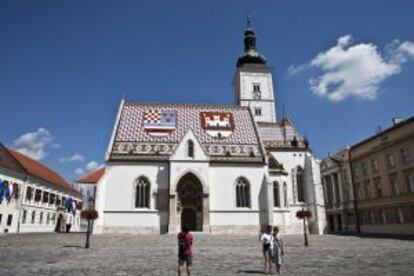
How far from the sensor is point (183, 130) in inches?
1703

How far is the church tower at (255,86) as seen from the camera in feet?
191

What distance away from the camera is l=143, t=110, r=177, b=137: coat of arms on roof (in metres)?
42.4

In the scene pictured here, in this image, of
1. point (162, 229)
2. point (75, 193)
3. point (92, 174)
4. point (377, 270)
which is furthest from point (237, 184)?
point (92, 174)

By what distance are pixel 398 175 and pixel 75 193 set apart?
5391cm

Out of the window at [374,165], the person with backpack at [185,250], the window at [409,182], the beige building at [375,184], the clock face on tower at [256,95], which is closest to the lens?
the person with backpack at [185,250]

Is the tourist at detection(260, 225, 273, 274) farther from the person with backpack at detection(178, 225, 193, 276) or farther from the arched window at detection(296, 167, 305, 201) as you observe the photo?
the arched window at detection(296, 167, 305, 201)

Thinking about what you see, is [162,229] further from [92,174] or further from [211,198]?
[92,174]

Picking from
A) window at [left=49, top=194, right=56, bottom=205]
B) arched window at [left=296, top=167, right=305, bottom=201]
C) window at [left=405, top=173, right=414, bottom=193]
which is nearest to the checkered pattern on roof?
arched window at [left=296, top=167, right=305, bottom=201]

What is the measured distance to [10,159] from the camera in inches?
1812

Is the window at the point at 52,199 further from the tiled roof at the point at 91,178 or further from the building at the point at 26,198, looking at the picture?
the tiled roof at the point at 91,178

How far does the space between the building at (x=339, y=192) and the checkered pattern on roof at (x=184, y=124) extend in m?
16.4

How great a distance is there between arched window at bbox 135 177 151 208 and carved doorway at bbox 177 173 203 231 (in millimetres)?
3422

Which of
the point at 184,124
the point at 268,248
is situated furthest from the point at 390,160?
the point at 268,248

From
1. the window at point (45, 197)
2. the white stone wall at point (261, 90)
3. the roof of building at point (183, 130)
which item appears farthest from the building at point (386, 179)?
the window at point (45, 197)
